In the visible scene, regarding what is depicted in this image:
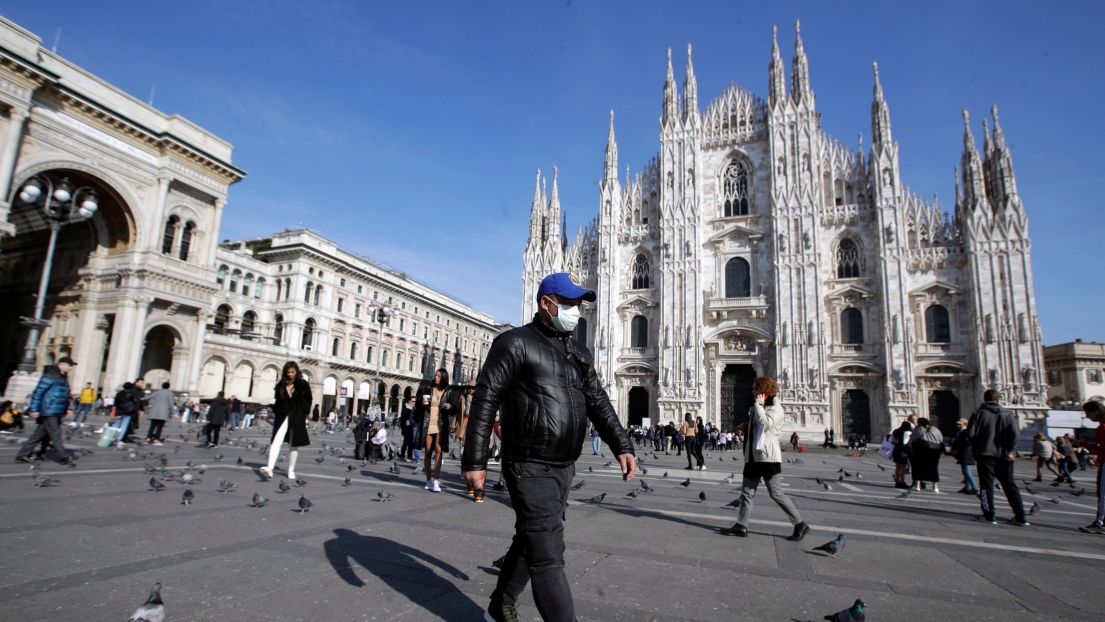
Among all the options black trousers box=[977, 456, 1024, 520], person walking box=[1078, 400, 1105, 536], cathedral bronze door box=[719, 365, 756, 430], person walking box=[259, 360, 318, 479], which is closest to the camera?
person walking box=[1078, 400, 1105, 536]

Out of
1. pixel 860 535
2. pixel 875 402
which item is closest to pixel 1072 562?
pixel 860 535

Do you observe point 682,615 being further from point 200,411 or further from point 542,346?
point 200,411

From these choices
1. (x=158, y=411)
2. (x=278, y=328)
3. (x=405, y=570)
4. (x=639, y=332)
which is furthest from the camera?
(x=278, y=328)

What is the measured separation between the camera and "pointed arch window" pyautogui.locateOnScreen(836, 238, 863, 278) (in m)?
29.7

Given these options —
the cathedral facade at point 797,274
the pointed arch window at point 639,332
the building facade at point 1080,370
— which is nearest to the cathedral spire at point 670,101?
the cathedral facade at point 797,274

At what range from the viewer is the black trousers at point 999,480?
639 cm

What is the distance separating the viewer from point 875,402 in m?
27.7

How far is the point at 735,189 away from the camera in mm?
32875

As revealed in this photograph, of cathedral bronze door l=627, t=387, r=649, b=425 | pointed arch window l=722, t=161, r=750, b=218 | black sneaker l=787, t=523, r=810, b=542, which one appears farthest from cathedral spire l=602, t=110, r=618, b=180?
black sneaker l=787, t=523, r=810, b=542

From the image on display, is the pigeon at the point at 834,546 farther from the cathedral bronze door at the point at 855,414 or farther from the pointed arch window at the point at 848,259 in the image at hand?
the pointed arch window at the point at 848,259

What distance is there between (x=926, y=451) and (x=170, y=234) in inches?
1246

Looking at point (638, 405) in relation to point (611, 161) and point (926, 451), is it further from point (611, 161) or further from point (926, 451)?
point (926, 451)

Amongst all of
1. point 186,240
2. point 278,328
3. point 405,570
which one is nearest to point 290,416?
point 405,570

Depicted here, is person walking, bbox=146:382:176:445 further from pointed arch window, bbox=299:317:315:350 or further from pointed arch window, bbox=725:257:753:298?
pointed arch window, bbox=299:317:315:350
